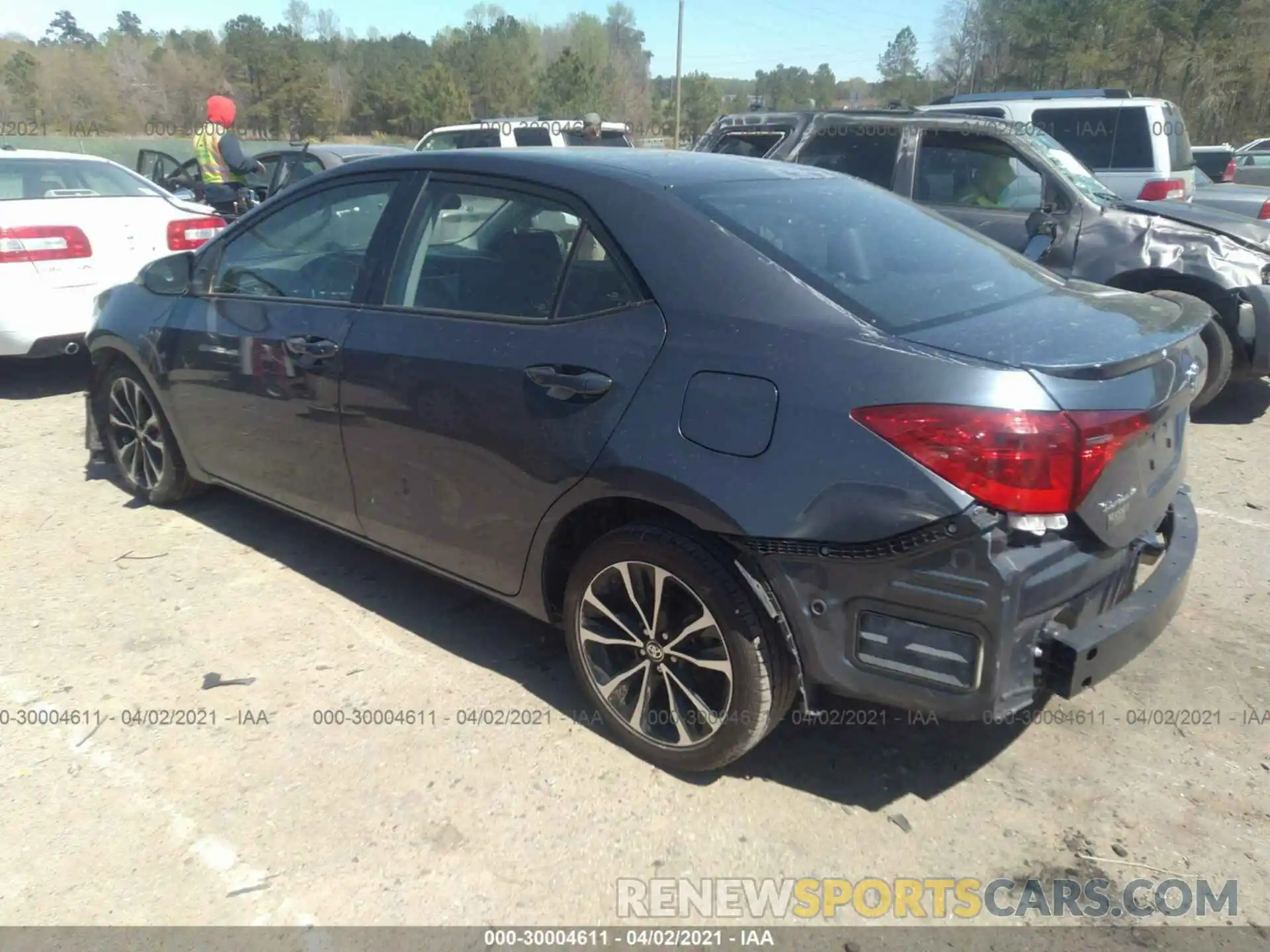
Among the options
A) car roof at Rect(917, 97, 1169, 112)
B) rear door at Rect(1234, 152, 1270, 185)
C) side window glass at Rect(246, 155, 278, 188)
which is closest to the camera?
car roof at Rect(917, 97, 1169, 112)

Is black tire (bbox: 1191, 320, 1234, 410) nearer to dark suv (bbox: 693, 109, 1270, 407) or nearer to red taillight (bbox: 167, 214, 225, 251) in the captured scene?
dark suv (bbox: 693, 109, 1270, 407)

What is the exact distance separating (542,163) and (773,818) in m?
2.09

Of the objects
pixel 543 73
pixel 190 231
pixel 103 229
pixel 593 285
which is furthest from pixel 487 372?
pixel 543 73

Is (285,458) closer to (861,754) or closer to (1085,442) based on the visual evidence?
(861,754)

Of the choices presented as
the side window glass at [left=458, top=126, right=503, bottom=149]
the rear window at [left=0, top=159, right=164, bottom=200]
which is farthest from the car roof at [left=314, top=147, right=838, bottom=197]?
the side window glass at [left=458, top=126, right=503, bottom=149]

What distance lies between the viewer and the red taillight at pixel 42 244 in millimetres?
6113

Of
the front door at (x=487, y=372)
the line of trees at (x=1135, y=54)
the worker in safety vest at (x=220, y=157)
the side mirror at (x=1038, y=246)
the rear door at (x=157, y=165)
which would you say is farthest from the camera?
the line of trees at (x=1135, y=54)

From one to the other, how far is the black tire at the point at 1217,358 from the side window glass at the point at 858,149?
7.41ft

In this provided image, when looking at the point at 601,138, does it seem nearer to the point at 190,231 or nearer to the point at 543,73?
the point at 190,231

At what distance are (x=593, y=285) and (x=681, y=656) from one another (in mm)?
1093

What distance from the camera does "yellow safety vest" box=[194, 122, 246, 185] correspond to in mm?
10609

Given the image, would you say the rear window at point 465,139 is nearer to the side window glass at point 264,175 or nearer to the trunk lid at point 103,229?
the side window glass at point 264,175

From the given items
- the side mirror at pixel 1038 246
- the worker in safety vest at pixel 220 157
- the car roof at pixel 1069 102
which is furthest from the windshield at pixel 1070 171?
the worker in safety vest at pixel 220 157

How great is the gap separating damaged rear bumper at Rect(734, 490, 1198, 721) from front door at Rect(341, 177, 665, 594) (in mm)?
663
